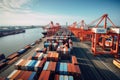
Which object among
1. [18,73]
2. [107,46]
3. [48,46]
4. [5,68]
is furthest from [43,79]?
[107,46]

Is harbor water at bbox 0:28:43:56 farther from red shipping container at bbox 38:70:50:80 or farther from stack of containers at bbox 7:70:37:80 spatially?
red shipping container at bbox 38:70:50:80

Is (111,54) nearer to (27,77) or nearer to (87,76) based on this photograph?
(87,76)

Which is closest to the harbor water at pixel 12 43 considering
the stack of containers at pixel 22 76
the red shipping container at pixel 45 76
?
the stack of containers at pixel 22 76

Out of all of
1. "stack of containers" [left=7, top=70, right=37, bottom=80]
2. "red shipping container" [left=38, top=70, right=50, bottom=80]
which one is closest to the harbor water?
"stack of containers" [left=7, top=70, right=37, bottom=80]

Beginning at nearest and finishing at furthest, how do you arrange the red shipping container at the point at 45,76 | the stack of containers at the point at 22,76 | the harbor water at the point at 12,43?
the red shipping container at the point at 45,76 → the stack of containers at the point at 22,76 → the harbor water at the point at 12,43

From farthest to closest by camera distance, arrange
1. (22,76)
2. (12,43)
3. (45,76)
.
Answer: (12,43) → (22,76) → (45,76)

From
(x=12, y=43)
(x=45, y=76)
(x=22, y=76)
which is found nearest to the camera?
(x=45, y=76)

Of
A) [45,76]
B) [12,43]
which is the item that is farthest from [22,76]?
[12,43]

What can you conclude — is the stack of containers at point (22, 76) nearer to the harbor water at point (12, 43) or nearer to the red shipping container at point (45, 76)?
the red shipping container at point (45, 76)

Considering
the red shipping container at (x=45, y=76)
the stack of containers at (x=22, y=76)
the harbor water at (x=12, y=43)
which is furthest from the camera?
the harbor water at (x=12, y=43)

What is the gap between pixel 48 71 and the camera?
16.3 meters

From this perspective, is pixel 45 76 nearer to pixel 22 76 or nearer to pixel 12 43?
pixel 22 76

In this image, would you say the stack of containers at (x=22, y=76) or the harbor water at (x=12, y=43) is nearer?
the stack of containers at (x=22, y=76)

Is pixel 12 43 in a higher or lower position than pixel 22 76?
lower
